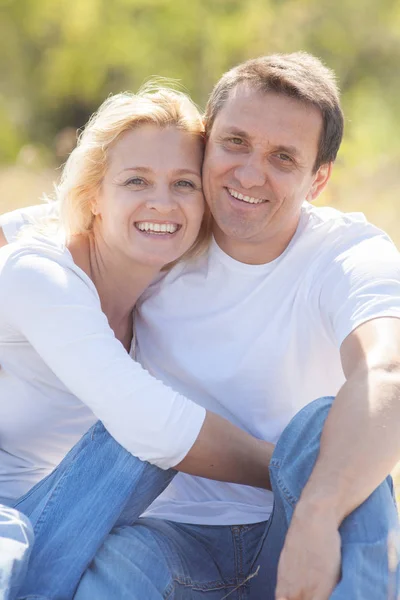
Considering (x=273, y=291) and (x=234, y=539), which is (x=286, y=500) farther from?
(x=273, y=291)

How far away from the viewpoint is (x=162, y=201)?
281cm

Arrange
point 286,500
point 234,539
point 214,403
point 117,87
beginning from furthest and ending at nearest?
point 117,87 < point 214,403 < point 234,539 < point 286,500

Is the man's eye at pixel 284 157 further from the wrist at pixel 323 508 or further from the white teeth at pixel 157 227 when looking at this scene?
the wrist at pixel 323 508

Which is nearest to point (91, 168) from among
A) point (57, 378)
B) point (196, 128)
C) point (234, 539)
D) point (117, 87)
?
point (196, 128)

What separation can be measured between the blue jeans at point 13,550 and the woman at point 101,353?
9cm

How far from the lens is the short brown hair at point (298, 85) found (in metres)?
2.83

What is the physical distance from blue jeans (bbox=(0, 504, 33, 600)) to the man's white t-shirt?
0.56m

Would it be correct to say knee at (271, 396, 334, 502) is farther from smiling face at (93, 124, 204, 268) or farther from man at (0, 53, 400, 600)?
smiling face at (93, 124, 204, 268)

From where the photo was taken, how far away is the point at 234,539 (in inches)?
103

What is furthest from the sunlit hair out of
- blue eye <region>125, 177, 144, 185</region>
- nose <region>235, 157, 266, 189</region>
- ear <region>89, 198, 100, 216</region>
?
nose <region>235, 157, 266, 189</region>

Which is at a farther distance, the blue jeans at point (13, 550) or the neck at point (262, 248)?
the neck at point (262, 248)

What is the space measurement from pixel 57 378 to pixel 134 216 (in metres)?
0.57

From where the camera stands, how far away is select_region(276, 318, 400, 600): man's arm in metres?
2.08

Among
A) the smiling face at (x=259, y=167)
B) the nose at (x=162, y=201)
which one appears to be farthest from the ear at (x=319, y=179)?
the nose at (x=162, y=201)
